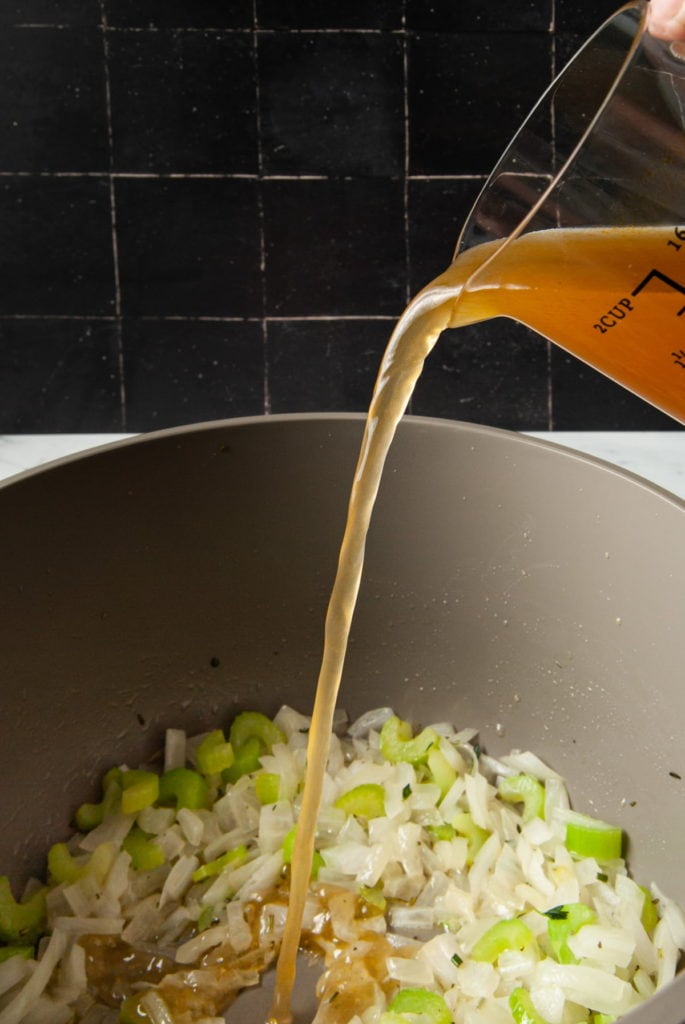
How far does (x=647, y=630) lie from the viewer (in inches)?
36.9

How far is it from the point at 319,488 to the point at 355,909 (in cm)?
42

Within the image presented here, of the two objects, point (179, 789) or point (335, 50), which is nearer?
point (179, 789)

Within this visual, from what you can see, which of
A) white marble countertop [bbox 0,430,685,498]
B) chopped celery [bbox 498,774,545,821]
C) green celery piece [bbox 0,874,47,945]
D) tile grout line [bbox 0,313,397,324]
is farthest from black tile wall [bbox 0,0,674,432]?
green celery piece [bbox 0,874,47,945]

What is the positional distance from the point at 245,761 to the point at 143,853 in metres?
0.14

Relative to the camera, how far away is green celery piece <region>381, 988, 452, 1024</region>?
0.93 meters

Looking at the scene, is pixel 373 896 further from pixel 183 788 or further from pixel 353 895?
pixel 183 788

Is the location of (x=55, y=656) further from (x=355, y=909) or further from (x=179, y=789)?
(x=355, y=909)

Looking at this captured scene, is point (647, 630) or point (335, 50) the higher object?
point (335, 50)

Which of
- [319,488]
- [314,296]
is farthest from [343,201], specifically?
[319,488]

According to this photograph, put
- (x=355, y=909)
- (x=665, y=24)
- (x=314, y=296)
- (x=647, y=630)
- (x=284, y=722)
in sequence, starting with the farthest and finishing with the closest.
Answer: (x=314, y=296), (x=284, y=722), (x=355, y=909), (x=647, y=630), (x=665, y=24)

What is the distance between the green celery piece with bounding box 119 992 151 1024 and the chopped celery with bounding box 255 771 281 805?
0.79 feet

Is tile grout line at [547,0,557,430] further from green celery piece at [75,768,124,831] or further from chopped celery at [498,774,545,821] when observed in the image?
green celery piece at [75,768,124,831]

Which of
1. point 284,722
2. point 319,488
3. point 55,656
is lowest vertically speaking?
point 284,722

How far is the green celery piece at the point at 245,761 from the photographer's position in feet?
3.77
